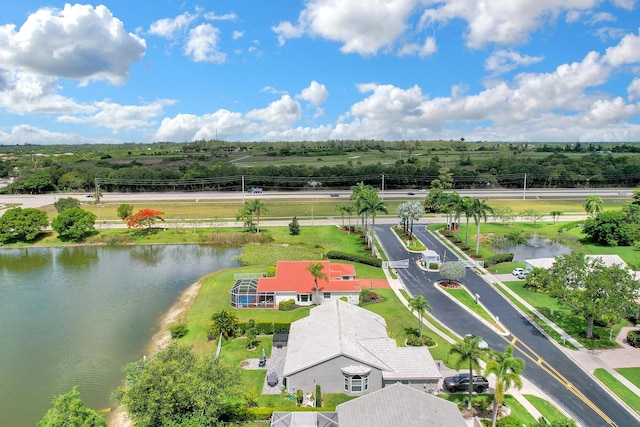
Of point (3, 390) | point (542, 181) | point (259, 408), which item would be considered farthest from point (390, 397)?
point (542, 181)

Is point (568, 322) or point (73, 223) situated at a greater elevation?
point (73, 223)

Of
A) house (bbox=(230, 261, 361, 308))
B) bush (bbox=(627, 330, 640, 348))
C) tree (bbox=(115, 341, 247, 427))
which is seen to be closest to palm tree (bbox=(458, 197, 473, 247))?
house (bbox=(230, 261, 361, 308))

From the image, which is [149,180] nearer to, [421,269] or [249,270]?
[249,270]

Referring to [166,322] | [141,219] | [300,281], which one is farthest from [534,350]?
[141,219]

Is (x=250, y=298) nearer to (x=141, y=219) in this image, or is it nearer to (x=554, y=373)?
(x=554, y=373)

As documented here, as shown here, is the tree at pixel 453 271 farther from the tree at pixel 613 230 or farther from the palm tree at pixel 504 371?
the tree at pixel 613 230

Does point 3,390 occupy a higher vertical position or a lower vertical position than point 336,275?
lower

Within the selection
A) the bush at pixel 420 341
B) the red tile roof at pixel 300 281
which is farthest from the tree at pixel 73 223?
the bush at pixel 420 341
